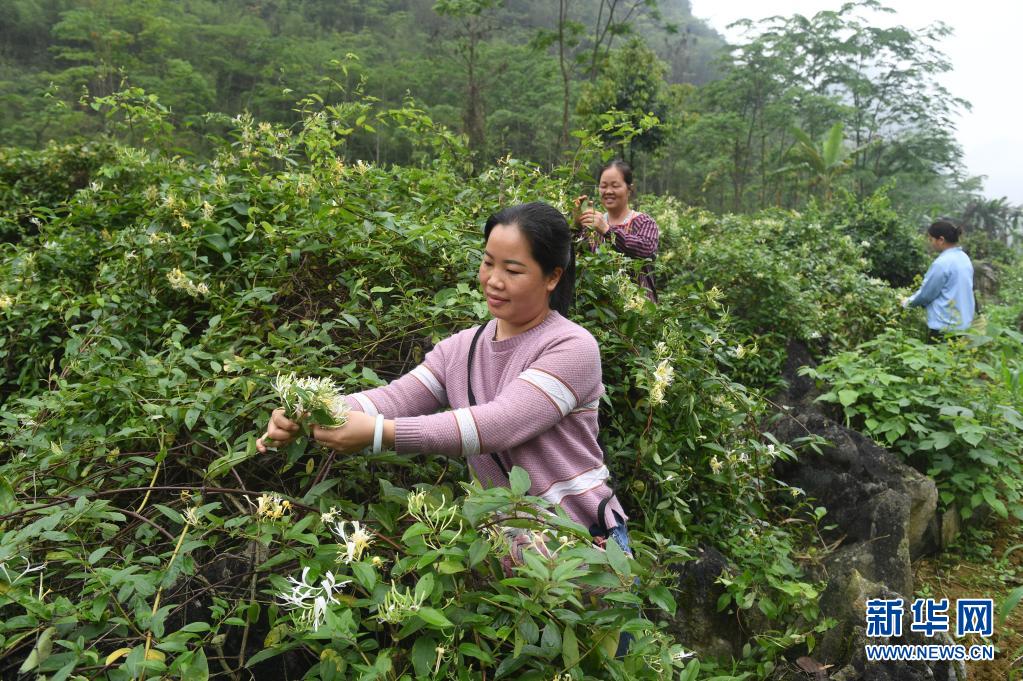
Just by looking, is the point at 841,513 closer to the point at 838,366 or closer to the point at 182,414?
the point at 838,366

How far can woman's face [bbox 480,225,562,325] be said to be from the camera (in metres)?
1.47

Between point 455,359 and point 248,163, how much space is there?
1.70m

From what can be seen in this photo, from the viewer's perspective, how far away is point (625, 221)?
3.38 meters

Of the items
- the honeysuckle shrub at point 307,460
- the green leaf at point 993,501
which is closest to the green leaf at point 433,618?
the honeysuckle shrub at point 307,460

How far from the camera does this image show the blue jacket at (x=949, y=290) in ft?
15.8

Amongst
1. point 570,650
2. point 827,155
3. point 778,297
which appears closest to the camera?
point 570,650

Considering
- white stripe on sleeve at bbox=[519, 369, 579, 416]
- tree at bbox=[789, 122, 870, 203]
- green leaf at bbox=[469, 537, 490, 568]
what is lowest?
green leaf at bbox=[469, 537, 490, 568]

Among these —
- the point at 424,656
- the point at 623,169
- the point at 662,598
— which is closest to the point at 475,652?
the point at 424,656

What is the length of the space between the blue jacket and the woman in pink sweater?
14.5 ft

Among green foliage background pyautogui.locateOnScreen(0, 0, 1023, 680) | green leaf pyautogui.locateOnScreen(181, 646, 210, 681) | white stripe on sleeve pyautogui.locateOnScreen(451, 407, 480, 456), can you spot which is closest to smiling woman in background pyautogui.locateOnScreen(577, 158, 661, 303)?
green foliage background pyautogui.locateOnScreen(0, 0, 1023, 680)

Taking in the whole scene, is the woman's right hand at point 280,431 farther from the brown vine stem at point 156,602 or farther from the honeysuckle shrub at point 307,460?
the brown vine stem at point 156,602

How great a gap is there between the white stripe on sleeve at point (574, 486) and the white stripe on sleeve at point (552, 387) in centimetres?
17

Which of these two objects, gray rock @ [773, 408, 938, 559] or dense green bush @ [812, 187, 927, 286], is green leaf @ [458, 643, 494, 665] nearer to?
gray rock @ [773, 408, 938, 559]

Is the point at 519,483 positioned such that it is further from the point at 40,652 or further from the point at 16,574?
the point at 16,574
